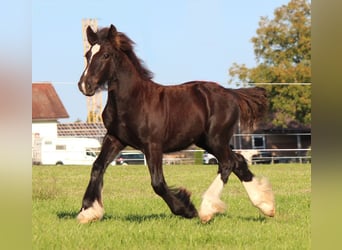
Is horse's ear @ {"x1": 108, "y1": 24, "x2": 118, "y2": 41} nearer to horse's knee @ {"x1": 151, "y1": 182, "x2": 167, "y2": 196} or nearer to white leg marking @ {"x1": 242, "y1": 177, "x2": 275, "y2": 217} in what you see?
horse's knee @ {"x1": 151, "y1": 182, "x2": 167, "y2": 196}

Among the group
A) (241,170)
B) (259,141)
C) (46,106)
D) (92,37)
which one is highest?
(46,106)

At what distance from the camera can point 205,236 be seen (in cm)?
530

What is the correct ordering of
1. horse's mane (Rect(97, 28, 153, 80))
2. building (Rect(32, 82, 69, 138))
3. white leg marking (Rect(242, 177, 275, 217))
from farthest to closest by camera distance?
building (Rect(32, 82, 69, 138)) → white leg marking (Rect(242, 177, 275, 217)) → horse's mane (Rect(97, 28, 153, 80))

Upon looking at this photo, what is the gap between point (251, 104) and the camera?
7.65m

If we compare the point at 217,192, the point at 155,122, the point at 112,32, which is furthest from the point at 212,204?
the point at 112,32

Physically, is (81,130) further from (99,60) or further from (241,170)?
(99,60)

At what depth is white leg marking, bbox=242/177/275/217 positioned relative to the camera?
6941 mm

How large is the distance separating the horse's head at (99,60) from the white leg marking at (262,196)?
2122 millimetres

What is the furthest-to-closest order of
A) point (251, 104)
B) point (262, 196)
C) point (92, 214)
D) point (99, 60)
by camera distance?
point (251, 104), point (262, 196), point (92, 214), point (99, 60)

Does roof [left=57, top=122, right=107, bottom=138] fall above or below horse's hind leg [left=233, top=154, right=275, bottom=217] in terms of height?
above

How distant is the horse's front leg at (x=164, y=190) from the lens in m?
6.36

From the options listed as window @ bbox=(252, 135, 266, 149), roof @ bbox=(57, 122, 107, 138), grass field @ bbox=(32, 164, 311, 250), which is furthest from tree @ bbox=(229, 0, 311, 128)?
grass field @ bbox=(32, 164, 311, 250)

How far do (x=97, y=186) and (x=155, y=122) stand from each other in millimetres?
999
